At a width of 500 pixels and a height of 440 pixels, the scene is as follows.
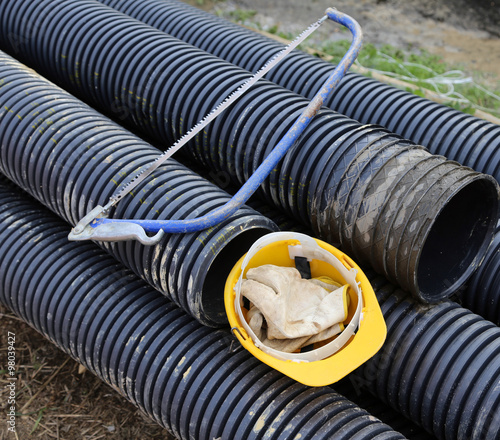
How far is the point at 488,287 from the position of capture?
222 centimetres

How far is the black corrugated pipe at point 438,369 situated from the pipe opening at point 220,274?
0.49 metres

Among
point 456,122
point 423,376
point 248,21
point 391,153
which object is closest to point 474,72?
point 248,21

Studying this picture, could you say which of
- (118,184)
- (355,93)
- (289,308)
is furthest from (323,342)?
(355,93)

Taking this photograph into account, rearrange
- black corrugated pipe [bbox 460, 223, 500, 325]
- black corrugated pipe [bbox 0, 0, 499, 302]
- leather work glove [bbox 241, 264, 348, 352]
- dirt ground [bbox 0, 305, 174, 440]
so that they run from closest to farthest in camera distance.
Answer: leather work glove [bbox 241, 264, 348, 352] → black corrugated pipe [bbox 0, 0, 499, 302] → black corrugated pipe [bbox 460, 223, 500, 325] → dirt ground [bbox 0, 305, 174, 440]

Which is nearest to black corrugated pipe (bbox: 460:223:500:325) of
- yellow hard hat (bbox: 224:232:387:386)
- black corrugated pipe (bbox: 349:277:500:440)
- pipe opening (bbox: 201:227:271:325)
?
black corrugated pipe (bbox: 349:277:500:440)

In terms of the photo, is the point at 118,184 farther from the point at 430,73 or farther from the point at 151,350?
the point at 430,73

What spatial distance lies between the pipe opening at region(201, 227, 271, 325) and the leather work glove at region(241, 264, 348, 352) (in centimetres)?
15

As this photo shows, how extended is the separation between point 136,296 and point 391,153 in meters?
1.07

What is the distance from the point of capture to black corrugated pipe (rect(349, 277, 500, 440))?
1.80 metres

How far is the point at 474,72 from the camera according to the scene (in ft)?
16.1

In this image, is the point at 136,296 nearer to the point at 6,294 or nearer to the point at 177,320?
the point at 177,320

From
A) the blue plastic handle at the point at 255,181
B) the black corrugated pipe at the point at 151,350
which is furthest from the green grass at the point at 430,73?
the black corrugated pipe at the point at 151,350

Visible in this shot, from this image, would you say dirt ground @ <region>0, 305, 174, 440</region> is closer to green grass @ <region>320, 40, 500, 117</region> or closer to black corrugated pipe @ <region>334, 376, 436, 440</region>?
black corrugated pipe @ <region>334, 376, 436, 440</region>

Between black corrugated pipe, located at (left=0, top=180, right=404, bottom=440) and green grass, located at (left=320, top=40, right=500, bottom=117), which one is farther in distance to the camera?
green grass, located at (left=320, top=40, right=500, bottom=117)
